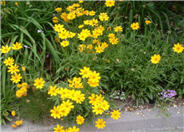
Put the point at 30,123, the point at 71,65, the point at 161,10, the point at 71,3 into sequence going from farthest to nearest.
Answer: the point at 161,10
the point at 71,3
the point at 71,65
the point at 30,123

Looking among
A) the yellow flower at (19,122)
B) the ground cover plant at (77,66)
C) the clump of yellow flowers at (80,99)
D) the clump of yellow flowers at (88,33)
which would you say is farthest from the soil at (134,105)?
the yellow flower at (19,122)

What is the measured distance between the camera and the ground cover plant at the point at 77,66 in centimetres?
244

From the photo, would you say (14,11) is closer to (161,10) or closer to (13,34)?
(13,34)

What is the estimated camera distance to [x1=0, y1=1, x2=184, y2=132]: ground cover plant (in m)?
2.44

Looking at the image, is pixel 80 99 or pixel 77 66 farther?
pixel 77 66

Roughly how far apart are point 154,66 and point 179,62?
291mm

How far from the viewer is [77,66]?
2.74m

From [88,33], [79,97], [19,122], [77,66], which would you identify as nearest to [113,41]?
[88,33]

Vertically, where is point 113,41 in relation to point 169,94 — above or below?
above

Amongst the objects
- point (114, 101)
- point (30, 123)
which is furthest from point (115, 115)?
point (30, 123)

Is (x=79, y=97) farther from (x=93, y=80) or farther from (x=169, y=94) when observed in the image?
(x=169, y=94)

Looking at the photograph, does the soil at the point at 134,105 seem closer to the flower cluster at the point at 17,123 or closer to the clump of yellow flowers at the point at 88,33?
the clump of yellow flowers at the point at 88,33

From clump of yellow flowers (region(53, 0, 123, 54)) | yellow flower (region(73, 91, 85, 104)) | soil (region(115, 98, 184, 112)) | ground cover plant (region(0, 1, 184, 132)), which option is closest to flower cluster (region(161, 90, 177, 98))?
ground cover plant (region(0, 1, 184, 132))

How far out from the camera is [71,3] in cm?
327
